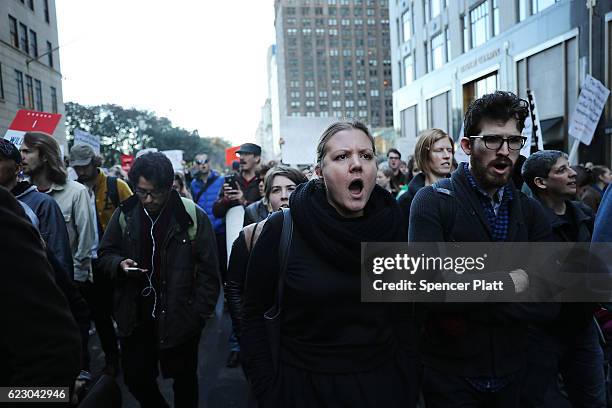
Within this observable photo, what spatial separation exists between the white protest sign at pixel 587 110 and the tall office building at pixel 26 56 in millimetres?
16746

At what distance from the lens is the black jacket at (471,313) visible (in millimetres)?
2031

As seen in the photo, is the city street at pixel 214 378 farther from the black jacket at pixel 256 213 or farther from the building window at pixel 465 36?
the building window at pixel 465 36

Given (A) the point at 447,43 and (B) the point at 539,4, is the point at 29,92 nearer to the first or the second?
(A) the point at 447,43

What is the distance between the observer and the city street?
4055mm

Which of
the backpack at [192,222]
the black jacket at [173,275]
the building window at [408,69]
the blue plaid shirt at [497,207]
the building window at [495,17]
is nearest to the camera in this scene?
the blue plaid shirt at [497,207]

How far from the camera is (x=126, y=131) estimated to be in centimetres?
6181

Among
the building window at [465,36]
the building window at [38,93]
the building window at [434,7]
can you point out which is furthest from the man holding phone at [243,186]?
the building window at [434,7]

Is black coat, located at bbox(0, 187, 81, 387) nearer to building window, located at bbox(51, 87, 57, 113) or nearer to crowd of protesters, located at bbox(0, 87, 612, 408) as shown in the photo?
crowd of protesters, located at bbox(0, 87, 612, 408)

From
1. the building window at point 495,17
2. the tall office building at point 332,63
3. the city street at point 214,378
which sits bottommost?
the city street at point 214,378

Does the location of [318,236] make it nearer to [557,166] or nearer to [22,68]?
[557,166]

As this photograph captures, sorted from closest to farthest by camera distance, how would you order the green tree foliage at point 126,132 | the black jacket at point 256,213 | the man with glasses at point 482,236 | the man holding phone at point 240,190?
the man with glasses at point 482,236 → the black jacket at point 256,213 → the man holding phone at point 240,190 → the green tree foliage at point 126,132

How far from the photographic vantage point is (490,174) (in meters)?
2.20

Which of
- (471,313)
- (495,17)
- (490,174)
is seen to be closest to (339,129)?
(490,174)

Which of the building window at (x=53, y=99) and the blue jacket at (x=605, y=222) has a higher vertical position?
the building window at (x=53, y=99)
